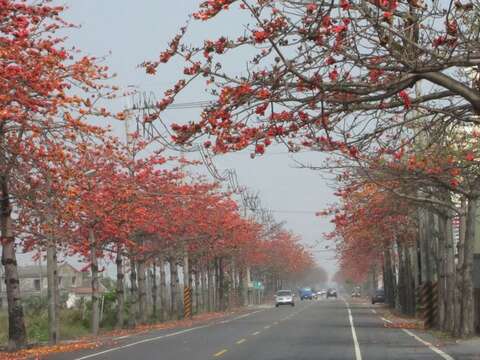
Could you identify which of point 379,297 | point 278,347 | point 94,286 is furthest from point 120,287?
point 379,297

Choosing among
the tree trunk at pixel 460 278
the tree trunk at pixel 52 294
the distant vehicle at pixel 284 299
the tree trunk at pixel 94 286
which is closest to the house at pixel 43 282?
the distant vehicle at pixel 284 299

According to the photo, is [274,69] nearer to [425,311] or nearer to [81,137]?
[81,137]

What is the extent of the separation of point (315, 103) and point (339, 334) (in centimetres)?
2003

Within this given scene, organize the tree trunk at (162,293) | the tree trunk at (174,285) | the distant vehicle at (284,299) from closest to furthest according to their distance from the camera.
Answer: the tree trunk at (162,293), the tree trunk at (174,285), the distant vehicle at (284,299)

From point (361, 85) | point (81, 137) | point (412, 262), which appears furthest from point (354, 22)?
point (412, 262)

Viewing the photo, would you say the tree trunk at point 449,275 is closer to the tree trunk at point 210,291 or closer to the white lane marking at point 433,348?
the white lane marking at point 433,348

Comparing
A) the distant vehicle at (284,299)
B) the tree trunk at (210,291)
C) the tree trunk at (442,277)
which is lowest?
the distant vehicle at (284,299)

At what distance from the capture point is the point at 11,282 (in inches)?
1093

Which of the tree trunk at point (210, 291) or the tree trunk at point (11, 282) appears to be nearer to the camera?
the tree trunk at point (11, 282)

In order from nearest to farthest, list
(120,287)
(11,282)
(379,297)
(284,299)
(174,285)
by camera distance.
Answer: (11,282)
(120,287)
(174,285)
(379,297)
(284,299)

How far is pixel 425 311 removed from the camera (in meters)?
36.5

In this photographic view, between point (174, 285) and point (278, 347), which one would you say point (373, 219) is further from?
point (174, 285)

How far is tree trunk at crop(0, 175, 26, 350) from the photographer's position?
27070 mm

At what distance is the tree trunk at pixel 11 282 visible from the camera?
2707 centimetres
